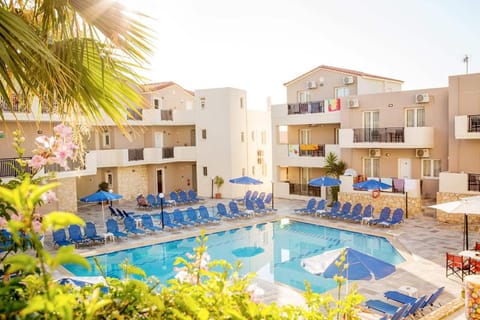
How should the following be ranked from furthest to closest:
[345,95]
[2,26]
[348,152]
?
[345,95] → [348,152] → [2,26]

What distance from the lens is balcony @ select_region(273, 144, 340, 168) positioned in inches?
1067

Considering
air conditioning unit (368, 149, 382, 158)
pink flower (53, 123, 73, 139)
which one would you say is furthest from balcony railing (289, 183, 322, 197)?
pink flower (53, 123, 73, 139)

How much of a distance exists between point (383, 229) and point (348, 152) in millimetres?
7552

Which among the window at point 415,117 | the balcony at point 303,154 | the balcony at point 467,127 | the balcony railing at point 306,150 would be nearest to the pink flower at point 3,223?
the balcony at point 467,127

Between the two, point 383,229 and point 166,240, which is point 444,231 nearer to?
point 383,229

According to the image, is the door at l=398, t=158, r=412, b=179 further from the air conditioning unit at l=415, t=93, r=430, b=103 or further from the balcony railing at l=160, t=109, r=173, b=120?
the balcony railing at l=160, t=109, r=173, b=120

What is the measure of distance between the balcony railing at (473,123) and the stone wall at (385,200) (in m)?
4.40

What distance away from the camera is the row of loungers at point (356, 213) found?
64.3 feet

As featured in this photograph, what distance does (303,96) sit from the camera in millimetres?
30859

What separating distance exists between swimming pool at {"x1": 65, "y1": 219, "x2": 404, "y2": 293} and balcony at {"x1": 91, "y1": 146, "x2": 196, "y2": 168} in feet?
33.3

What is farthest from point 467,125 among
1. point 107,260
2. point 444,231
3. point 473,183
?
point 107,260

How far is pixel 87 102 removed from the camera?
323 cm

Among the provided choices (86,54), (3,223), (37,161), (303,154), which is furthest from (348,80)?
(3,223)

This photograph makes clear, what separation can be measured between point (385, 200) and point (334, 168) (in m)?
4.20
